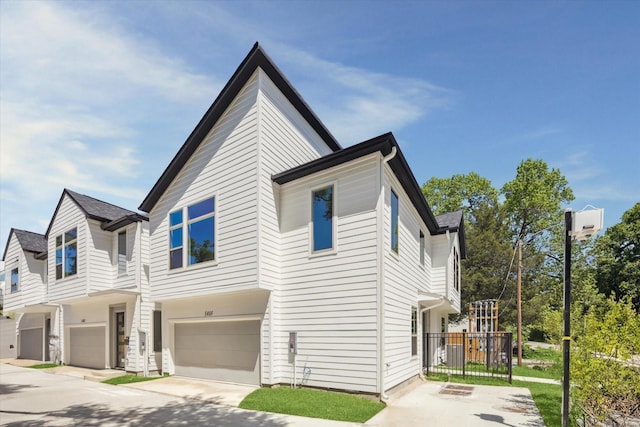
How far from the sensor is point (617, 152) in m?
18.7

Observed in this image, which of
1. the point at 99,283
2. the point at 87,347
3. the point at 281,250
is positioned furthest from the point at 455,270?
the point at 87,347

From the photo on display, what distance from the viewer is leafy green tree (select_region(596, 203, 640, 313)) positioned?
3184 cm

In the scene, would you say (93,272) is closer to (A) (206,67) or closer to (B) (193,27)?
(A) (206,67)

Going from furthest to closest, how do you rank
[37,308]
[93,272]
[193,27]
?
1. [37,308]
2. [93,272]
3. [193,27]

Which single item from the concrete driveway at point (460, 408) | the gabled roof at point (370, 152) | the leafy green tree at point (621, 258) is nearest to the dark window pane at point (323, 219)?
the gabled roof at point (370, 152)

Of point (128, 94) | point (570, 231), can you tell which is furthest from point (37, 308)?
point (570, 231)

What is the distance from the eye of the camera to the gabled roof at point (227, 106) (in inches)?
432

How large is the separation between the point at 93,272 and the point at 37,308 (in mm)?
8241

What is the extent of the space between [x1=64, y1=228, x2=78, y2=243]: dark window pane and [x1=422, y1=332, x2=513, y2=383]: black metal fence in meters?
14.8

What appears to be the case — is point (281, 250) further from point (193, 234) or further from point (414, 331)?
point (414, 331)

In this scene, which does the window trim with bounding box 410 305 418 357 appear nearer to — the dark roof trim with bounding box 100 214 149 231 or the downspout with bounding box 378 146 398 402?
the downspout with bounding box 378 146 398 402

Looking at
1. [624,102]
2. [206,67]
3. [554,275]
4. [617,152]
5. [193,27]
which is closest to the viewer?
[193,27]

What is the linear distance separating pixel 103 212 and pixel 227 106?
8.61 meters

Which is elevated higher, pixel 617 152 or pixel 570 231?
pixel 617 152
